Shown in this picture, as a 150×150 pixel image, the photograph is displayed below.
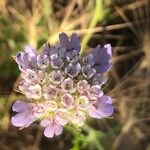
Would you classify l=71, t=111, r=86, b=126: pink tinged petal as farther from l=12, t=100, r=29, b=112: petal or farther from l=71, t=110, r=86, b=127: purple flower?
l=12, t=100, r=29, b=112: petal

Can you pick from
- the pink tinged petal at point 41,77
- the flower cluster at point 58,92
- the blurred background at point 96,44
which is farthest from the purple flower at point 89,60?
the blurred background at point 96,44

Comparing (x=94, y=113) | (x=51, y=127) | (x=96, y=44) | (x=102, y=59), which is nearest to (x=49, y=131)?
(x=51, y=127)

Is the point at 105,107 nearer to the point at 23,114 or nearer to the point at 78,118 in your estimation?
the point at 78,118

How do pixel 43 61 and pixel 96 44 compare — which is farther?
pixel 96 44

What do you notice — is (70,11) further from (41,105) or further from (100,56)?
(41,105)

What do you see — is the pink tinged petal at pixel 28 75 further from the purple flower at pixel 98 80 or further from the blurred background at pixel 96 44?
the blurred background at pixel 96 44
